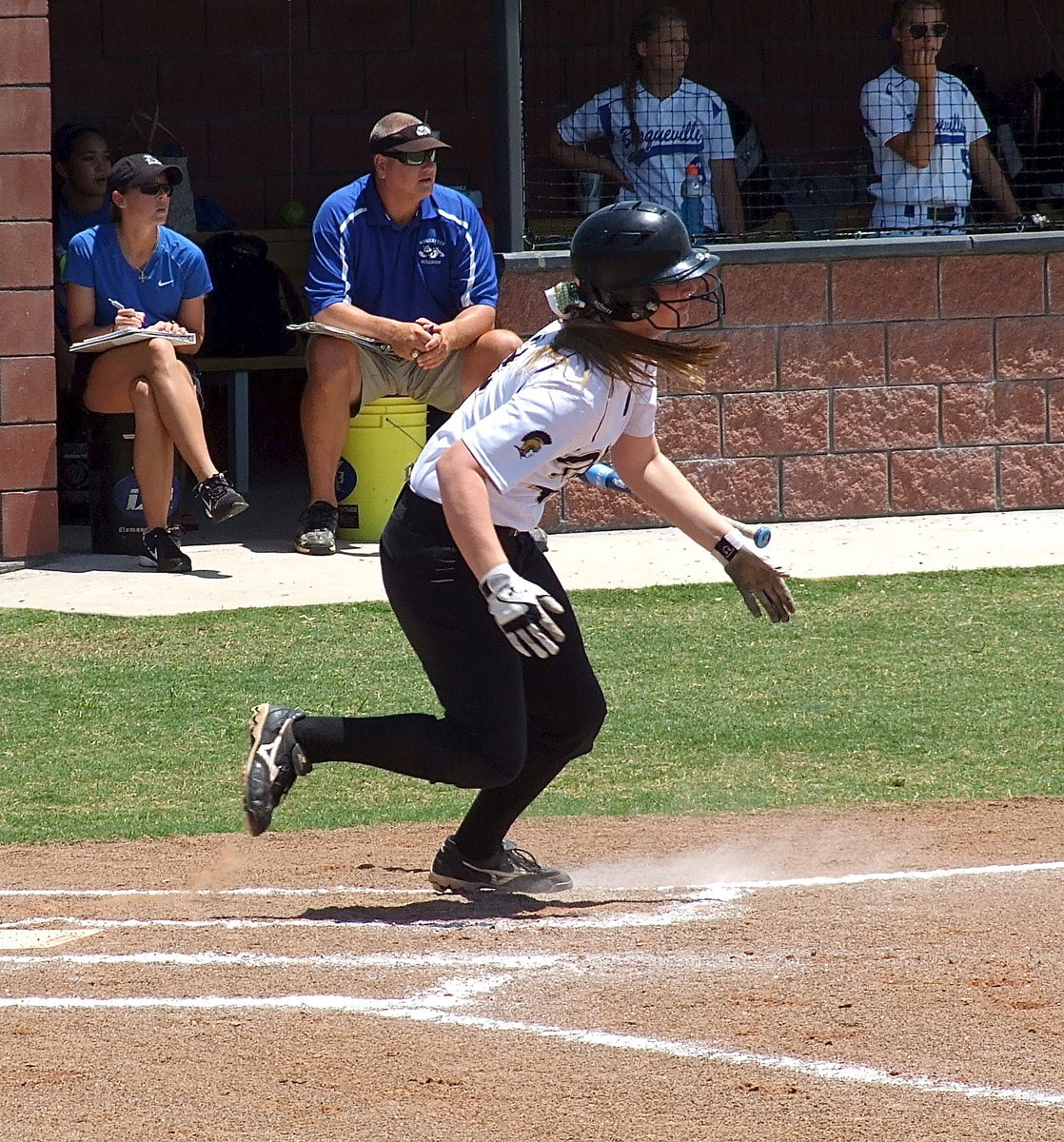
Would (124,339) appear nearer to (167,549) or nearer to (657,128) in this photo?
(167,549)

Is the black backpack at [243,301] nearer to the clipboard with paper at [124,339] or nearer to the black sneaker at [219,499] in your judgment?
the clipboard with paper at [124,339]

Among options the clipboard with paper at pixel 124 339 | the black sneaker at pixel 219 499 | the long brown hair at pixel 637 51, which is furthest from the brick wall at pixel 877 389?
the clipboard with paper at pixel 124 339

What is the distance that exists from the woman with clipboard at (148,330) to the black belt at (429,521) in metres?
3.97

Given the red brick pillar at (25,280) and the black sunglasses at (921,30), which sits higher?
the black sunglasses at (921,30)

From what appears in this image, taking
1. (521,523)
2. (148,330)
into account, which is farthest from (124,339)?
(521,523)

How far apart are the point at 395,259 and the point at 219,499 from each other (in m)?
1.51

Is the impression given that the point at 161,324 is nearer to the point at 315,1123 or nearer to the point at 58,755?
the point at 58,755

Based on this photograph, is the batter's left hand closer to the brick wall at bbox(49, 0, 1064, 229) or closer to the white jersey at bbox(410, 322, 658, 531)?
the white jersey at bbox(410, 322, 658, 531)

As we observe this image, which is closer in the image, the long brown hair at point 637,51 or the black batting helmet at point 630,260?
the black batting helmet at point 630,260

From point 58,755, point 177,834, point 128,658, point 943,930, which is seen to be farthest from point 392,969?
point 128,658

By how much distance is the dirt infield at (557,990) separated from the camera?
10.8 ft

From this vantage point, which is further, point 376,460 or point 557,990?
point 376,460

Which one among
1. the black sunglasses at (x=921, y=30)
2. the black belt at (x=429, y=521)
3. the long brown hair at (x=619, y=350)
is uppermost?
the black sunglasses at (x=921, y=30)

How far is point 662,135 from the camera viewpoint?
979 cm
